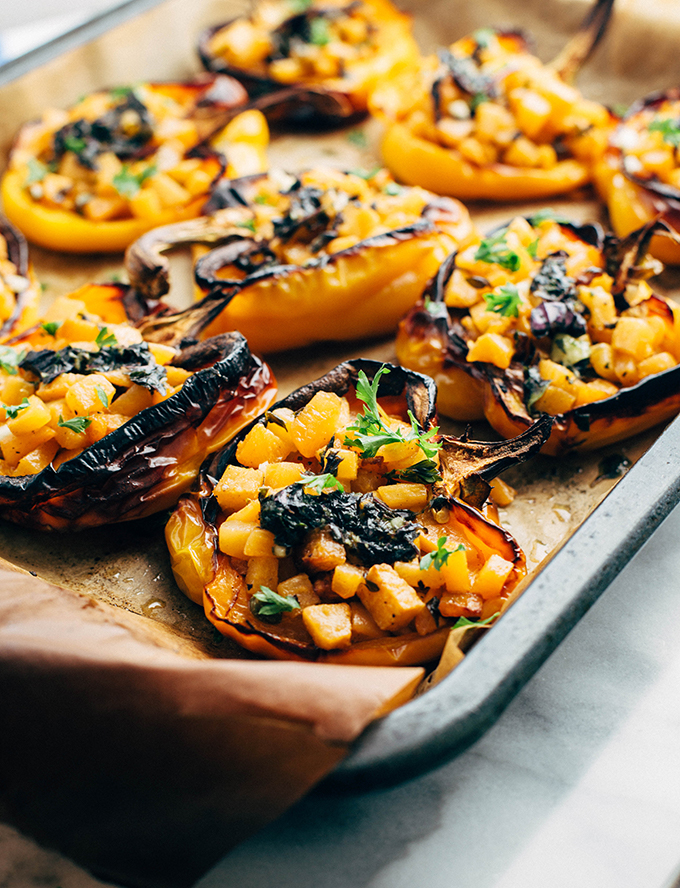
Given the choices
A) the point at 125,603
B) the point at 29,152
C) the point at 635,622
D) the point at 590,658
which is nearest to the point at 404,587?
the point at 590,658

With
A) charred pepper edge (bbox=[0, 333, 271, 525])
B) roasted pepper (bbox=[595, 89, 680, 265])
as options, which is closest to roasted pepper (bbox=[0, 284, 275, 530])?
charred pepper edge (bbox=[0, 333, 271, 525])

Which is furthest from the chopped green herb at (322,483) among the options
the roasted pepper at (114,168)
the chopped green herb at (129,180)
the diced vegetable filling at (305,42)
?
the diced vegetable filling at (305,42)

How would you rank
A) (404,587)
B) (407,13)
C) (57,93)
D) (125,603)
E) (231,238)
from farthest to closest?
(407,13) < (57,93) < (231,238) < (125,603) < (404,587)

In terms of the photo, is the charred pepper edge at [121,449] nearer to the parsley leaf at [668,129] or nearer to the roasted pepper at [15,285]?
the roasted pepper at [15,285]

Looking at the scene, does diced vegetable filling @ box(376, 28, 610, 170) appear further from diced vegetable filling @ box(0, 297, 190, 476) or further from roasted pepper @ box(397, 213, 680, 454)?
diced vegetable filling @ box(0, 297, 190, 476)

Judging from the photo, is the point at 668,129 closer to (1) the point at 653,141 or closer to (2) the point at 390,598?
(1) the point at 653,141

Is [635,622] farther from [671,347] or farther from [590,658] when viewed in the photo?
[671,347]

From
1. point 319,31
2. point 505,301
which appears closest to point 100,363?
point 505,301
